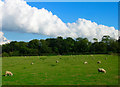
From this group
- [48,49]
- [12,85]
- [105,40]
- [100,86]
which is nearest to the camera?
[100,86]

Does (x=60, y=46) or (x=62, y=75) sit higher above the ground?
(x=60, y=46)

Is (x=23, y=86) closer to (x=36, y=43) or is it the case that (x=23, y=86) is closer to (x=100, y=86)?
(x=100, y=86)

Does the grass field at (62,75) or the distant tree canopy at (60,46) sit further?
the distant tree canopy at (60,46)

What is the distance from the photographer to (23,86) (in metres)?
12.7

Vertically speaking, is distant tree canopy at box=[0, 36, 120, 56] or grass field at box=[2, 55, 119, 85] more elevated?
distant tree canopy at box=[0, 36, 120, 56]

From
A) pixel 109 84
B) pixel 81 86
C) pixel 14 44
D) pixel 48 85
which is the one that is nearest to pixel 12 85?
pixel 48 85

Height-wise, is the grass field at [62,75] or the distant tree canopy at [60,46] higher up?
the distant tree canopy at [60,46]

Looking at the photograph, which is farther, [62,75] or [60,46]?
[60,46]

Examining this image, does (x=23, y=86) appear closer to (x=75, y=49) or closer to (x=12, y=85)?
(x=12, y=85)

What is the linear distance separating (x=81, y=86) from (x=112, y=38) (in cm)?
11542

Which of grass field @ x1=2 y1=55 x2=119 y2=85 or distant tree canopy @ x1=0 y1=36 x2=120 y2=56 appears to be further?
distant tree canopy @ x1=0 y1=36 x2=120 y2=56

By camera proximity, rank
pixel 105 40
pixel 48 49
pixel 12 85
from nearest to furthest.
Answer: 1. pixel 12 85
2. pixel 48 49
3. pixel 105 40

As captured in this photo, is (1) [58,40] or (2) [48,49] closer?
(2) [48,49]

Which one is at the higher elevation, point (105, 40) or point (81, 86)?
point (105, 40)
